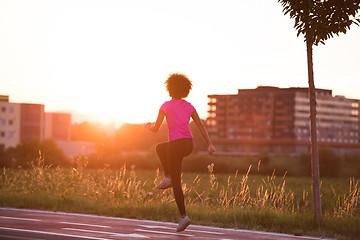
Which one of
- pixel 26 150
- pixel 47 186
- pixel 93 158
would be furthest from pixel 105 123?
pixel 47 186

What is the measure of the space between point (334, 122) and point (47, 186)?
151386 millimetres

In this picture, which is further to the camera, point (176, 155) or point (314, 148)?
point (314, 148)

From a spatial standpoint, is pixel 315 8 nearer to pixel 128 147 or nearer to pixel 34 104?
pixel 34 104

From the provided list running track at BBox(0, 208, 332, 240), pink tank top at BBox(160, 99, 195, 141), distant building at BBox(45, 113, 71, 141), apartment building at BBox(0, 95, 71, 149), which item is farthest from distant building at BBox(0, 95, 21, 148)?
pink tank top at BBox(160, 99, 195, 141)

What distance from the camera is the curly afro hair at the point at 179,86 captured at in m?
7.97

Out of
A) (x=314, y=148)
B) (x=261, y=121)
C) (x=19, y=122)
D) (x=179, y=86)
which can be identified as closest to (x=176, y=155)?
(x=179, y=86)

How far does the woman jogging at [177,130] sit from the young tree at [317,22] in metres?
3.43

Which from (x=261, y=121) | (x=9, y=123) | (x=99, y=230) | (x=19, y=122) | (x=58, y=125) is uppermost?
(x=261, y=121)

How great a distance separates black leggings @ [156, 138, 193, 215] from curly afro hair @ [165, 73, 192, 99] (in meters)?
0.68

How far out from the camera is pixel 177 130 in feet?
25.5

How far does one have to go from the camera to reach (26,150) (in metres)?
94.4

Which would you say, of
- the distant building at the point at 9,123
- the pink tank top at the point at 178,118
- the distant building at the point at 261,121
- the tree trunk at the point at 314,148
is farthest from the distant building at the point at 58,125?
the pink tank top at the point at 178,118

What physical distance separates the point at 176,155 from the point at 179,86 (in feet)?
3.28

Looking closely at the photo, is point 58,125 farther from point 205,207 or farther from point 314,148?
point 314,148
